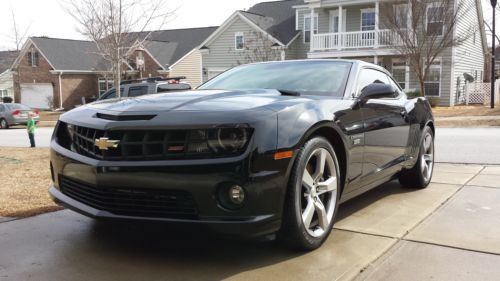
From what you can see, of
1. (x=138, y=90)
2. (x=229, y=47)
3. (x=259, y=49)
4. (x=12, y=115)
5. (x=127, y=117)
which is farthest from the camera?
(x=229, y=47)

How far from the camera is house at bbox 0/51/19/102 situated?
134ft

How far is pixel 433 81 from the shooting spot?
82.2 feet

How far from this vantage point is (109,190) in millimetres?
3264

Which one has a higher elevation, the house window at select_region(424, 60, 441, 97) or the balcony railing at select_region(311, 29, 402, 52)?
the balcony railing at select_region(311, 29, 402, 52)

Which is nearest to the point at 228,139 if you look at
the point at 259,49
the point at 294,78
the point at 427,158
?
the point at 294,78

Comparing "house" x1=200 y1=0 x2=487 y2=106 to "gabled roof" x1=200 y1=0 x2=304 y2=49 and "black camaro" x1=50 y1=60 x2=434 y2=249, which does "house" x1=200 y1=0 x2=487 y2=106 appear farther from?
"black camaro" x1=50 y1=60 x2=434 y2=249

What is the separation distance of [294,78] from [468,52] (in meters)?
26.7

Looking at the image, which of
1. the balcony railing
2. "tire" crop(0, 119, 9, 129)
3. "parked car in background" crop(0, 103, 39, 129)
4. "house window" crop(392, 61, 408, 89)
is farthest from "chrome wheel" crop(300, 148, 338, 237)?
"tire" crop(0, 119, 9, 129)

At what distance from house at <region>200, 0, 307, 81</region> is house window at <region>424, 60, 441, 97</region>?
805 cm

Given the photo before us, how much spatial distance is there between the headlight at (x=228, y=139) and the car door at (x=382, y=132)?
1.54 meters

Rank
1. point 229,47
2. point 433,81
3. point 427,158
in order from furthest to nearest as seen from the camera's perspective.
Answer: point 229,47
point 433,81
point 427,158

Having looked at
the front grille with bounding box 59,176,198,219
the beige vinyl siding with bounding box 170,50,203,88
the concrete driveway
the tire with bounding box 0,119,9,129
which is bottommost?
the tire with bounding box 0,119,9,129

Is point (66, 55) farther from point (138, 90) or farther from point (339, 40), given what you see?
point (138, 90)

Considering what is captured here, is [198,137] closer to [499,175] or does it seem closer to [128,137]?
[128,137]
